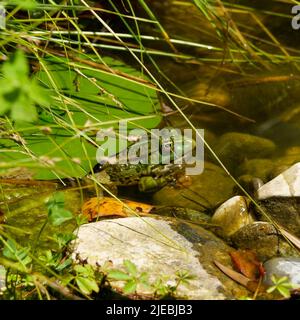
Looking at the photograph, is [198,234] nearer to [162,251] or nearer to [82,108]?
[162,251]

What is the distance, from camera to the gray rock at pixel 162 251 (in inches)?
67.9

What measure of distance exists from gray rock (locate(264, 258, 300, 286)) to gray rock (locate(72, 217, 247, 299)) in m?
0.12

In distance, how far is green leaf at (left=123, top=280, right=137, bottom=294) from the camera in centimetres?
153

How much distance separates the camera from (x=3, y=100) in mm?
1219

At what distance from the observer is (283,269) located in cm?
181

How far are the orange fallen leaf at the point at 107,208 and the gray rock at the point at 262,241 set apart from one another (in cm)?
38

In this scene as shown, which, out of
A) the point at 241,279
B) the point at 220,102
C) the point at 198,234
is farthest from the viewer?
the point at 220,102

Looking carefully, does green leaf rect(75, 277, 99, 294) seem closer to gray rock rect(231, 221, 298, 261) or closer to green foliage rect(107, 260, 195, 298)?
green foliage rect(107, 260, 195, 298)

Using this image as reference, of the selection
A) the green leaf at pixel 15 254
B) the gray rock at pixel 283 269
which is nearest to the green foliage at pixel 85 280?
the green leaf at pixel 15 254

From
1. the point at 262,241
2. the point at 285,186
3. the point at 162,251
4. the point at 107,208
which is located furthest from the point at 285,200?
the point at 107,208

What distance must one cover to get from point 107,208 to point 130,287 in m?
0.65

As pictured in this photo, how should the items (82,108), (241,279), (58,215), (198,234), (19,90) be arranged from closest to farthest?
(19,90)
(58,215)
(241,279)
(198,234)
(82,108)

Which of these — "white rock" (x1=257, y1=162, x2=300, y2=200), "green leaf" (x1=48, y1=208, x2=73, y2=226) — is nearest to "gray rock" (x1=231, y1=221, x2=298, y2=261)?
"white rock" (x1=257, y1=162, x2=300, y2=200)
